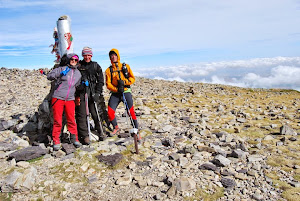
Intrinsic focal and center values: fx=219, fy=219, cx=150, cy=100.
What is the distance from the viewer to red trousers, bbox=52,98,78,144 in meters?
8.56

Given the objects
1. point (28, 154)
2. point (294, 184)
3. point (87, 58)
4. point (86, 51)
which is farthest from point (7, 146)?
point (294, 184)

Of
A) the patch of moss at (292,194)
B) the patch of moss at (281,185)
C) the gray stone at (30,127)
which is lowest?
the patch of moss at (292,194)

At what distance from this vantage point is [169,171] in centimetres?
735

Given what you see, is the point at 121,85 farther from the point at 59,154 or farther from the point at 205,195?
the point at 205,195

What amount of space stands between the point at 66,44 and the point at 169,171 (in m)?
7.07

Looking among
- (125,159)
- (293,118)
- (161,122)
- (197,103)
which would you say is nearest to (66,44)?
(125,159)

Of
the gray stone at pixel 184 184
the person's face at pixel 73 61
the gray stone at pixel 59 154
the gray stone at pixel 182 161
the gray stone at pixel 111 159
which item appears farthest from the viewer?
the person's face at pixel 73 61

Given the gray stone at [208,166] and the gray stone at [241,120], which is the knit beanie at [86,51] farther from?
the gray stone at [241,120]

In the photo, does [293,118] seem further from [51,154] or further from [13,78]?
[13,78]

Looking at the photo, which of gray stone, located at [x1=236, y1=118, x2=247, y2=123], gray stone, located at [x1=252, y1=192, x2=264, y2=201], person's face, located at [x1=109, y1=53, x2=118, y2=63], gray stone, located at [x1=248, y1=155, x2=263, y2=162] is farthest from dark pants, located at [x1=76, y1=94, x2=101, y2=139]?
gray stone, located at [x1=236, y1=118, x2=247, y2=123]

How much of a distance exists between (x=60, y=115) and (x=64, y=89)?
106cm

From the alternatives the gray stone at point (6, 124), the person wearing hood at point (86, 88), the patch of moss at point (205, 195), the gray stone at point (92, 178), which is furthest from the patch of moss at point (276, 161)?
the gray stone at point (6, 124)

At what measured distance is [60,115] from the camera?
28.5 feet

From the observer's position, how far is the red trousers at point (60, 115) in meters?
8.56
